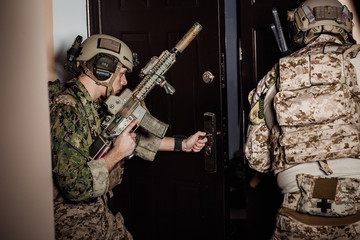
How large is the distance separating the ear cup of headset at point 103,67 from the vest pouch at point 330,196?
45.2 inches

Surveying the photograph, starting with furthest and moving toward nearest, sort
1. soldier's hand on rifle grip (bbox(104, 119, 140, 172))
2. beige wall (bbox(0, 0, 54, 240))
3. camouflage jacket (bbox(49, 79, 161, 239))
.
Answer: soldier's hand on rifle grip (bbox(104, 119, 140, 172)), camouflage jacket (bbox(49, 79, 161, 239)), beige wall (bbox(0, 0, 54, 240))

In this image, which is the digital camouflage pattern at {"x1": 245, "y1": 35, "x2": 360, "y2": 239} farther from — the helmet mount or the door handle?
the helmet mount

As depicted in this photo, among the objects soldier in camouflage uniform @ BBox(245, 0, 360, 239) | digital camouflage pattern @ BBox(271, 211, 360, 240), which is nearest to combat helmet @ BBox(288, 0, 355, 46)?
soldier in camouflage uniform @ BBox(245, 0, 360, 239)

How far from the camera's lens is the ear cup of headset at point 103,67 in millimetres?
1914

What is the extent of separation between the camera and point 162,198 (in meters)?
2.70

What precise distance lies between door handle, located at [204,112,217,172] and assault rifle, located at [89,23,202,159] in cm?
32

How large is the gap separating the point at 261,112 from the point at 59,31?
155 cm

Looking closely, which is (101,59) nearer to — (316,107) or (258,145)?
(258,145)

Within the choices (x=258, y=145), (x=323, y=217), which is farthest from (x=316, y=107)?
(x=323, y=217)

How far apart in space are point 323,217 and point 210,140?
87 cm

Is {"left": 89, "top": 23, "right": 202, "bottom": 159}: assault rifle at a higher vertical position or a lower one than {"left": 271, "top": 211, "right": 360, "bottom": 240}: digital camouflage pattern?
higher

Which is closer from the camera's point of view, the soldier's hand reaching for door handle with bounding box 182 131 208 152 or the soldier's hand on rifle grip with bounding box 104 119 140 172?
the soldier's hand on rifle grip with bounding box 104 119 140 172

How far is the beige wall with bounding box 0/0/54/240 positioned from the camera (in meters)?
0.81

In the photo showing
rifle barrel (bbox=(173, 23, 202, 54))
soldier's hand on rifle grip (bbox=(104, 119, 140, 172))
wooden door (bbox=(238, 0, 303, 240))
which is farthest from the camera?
wooden door (bbox=(238, 0, 303, 240))
